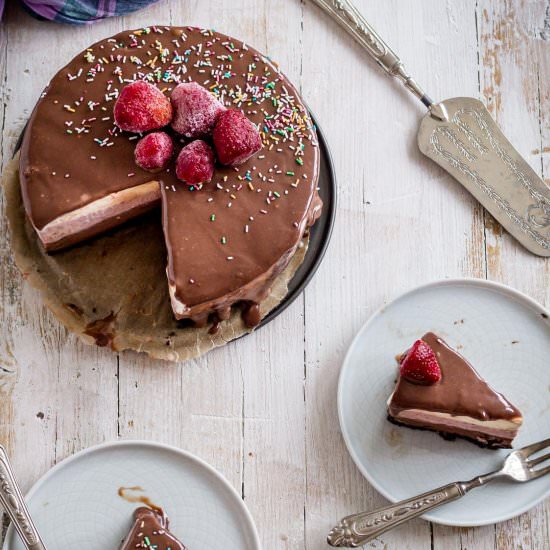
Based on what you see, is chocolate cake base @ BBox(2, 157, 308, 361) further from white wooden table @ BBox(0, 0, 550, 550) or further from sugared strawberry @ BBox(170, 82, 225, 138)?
sugared strawberry @ BBox(170, 82, 225, 138)

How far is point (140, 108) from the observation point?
2230 millimetres

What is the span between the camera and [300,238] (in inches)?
92.8

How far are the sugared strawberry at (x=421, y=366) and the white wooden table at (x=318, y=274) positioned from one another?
0.87 ft

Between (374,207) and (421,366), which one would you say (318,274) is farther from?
(421,366)

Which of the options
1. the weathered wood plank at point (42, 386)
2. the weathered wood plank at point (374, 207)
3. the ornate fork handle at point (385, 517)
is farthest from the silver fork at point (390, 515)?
the weathered wood plank at point (42, 386)

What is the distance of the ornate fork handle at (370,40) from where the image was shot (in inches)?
107

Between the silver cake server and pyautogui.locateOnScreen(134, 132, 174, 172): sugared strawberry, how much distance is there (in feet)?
2.91

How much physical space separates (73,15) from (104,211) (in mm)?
725

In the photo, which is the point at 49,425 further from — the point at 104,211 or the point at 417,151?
the point at 417,151

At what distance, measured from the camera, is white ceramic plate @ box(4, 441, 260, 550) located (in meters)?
2.40

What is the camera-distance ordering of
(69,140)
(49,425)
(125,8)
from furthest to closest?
(125,8), (49,425), (69,140)

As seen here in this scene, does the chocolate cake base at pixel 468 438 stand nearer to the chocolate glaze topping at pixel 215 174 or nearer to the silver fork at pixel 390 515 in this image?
the silver fork at pixel 390 515

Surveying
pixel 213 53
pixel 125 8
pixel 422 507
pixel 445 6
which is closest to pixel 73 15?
pixel 125 8

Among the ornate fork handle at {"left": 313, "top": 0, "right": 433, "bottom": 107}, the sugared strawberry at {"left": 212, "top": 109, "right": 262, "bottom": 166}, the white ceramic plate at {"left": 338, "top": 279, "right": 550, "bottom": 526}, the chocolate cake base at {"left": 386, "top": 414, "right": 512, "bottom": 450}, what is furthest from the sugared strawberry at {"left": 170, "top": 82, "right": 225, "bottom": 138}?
the chocolate cake base at {"left": 386, "top": 414, "right": 512, "bottom": 450}
